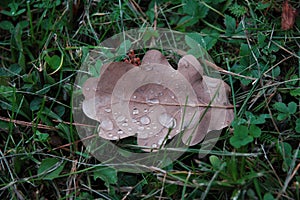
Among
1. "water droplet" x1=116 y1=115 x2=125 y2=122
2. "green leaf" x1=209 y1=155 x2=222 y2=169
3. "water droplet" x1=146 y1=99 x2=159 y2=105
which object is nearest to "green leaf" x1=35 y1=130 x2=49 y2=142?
"water droplet" x1=116 y1=115 x2=125 y2=122

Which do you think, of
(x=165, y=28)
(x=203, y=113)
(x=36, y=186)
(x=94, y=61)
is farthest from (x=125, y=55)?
(x=36, y=186)

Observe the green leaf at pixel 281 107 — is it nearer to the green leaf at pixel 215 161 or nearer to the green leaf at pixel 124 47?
the green leaf at pixel 215 161

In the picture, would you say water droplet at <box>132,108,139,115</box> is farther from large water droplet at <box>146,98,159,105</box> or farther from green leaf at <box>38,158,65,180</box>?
green leaf at <box>38,158,65,180</box>

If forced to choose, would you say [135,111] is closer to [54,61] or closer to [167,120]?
[167,120]

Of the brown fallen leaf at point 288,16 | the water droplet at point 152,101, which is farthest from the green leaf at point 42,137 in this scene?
the brown fallen leaf at point 288,16

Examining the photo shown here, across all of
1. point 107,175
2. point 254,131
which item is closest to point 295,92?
point 254,131

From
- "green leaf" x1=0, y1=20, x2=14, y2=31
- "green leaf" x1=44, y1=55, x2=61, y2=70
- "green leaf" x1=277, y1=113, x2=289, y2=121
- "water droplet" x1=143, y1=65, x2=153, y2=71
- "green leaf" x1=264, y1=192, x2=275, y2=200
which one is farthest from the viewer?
"green leaf" x1=0, y1=20, x2=14, y2=31

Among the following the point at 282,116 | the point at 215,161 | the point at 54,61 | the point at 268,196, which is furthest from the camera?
the point at 54,61
